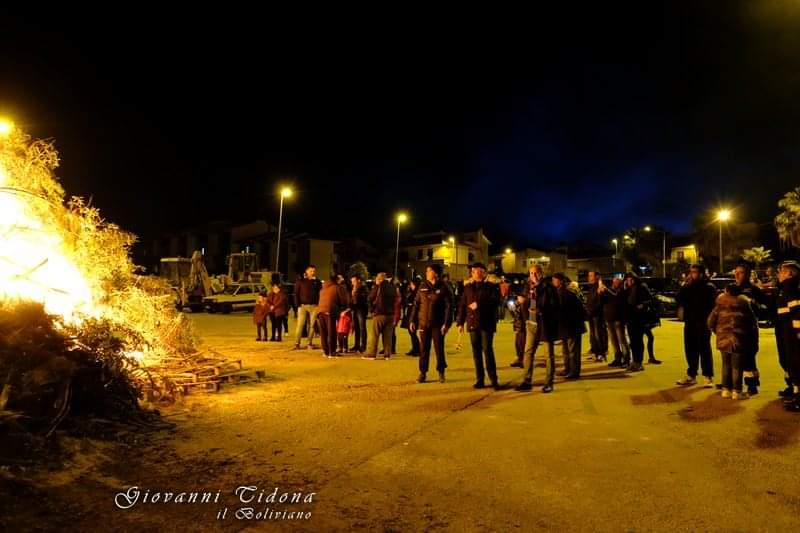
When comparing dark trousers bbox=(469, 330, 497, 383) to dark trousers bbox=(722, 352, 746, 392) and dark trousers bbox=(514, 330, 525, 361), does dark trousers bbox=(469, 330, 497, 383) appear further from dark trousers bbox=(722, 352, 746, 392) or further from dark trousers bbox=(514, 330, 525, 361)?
dark trousers bbox=(722, 352, 746, 392)

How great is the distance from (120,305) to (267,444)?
4.71 m

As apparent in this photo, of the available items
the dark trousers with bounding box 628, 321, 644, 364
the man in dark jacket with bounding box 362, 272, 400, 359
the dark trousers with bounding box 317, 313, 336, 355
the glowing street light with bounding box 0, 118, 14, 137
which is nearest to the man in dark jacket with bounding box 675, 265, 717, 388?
the dark trousers with bounding box 628, 321, 644, 364

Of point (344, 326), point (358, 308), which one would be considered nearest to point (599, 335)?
point (358, 308)

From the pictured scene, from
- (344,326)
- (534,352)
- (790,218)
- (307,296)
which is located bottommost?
(534,352)

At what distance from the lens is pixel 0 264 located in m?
6.71

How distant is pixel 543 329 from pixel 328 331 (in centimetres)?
527

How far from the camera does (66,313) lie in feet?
24.7

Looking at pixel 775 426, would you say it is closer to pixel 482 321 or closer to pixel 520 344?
pixel 482 321

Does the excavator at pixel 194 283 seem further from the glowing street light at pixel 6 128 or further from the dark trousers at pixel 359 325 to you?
the glowing street light at pixel 6 128

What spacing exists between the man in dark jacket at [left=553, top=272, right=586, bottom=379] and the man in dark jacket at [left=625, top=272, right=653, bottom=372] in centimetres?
148

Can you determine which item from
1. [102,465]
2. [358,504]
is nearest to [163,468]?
[102,465]

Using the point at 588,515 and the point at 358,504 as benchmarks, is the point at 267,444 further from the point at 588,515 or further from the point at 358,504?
the point at 588,515

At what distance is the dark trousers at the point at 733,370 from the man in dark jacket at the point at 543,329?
238cm

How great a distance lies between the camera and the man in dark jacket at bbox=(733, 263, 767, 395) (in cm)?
764
